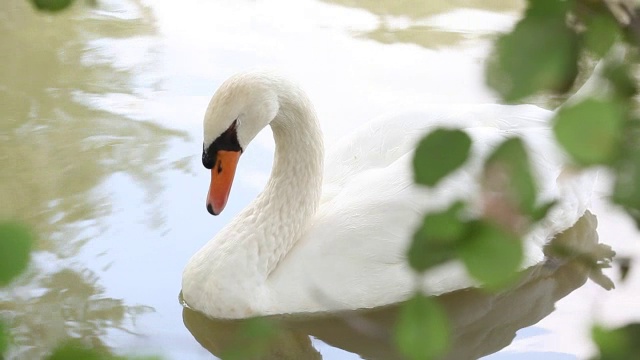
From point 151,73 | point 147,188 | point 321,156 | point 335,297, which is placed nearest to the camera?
point 335,297

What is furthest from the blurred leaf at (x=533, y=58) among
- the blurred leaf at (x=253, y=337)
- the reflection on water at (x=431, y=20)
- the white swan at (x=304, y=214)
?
the reflection on water at (x=431, y=20)

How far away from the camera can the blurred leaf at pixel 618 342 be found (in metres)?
0.29

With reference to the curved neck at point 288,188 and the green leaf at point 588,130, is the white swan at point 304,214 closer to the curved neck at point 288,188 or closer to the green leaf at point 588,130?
the curved neck at point 288,188

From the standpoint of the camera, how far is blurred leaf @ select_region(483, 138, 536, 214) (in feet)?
0.91

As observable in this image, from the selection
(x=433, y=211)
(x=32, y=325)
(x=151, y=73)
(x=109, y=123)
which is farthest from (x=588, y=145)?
(x=151, y=73)

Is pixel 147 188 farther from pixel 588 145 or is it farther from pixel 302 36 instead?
pixel 588 145

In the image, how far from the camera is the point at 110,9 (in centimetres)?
361

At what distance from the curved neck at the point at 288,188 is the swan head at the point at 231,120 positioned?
66 mm

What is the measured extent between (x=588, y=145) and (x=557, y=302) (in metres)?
1.94

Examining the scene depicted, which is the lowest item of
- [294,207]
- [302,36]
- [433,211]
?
[302,36]

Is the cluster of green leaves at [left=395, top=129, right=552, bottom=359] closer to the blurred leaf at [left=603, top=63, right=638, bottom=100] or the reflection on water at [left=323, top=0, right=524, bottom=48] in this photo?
the blurred leaf at [left=603, top=63, right=638, bottom=100]

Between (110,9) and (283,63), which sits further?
(110,9)

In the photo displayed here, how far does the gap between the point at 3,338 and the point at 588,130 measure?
0.21m

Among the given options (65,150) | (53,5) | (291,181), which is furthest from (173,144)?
(53,5)
